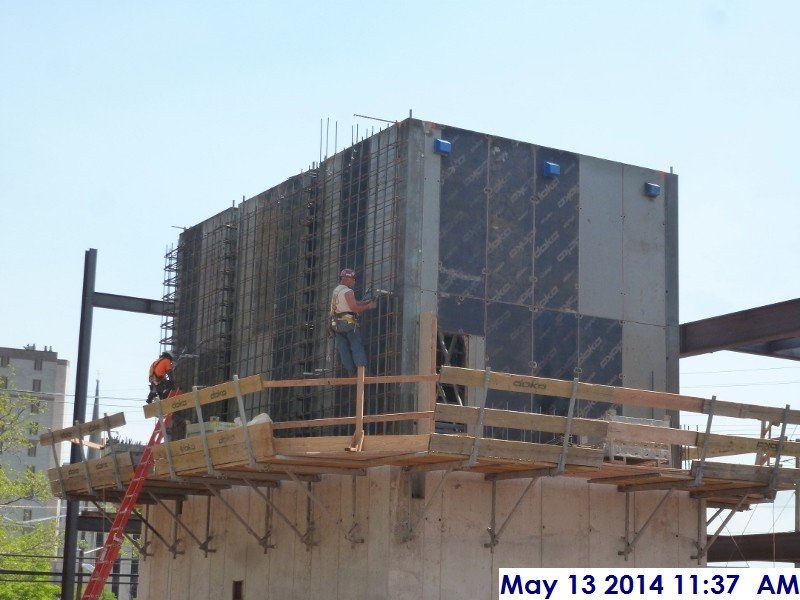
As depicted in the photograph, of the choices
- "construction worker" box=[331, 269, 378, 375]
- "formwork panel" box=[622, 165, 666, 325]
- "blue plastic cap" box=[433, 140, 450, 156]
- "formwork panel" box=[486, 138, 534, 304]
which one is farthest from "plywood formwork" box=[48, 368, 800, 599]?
"blue plastic cap" box=[433, 140, 450, 156]

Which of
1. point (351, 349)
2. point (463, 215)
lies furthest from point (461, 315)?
point (351, 349)

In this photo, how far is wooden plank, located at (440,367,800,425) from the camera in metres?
16.9

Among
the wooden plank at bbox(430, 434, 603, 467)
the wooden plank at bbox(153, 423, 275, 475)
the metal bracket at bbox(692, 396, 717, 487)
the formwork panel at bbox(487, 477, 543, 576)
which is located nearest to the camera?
the wooden plank at bbox(430, 434, 603, 467)

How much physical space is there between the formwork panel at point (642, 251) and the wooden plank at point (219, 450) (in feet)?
25.3

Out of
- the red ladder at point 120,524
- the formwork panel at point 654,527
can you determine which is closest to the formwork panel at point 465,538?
the formwork panel at point 654,527

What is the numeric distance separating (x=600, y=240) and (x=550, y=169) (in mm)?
1601

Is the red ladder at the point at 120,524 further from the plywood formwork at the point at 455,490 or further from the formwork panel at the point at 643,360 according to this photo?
the formwork panel at the point at 643,360

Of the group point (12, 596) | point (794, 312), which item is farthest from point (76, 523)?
point (12, 596)

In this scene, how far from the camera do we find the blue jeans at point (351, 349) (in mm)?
19359

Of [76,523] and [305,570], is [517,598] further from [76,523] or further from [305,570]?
[76,523]

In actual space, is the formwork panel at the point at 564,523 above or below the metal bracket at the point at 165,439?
below

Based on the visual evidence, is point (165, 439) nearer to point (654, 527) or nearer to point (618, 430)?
point (618, 430)

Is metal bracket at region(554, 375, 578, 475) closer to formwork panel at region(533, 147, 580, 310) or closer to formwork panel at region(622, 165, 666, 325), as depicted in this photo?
formwork panel at region(533, 147, 580, 310)

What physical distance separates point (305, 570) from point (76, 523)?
8108 millimetres
